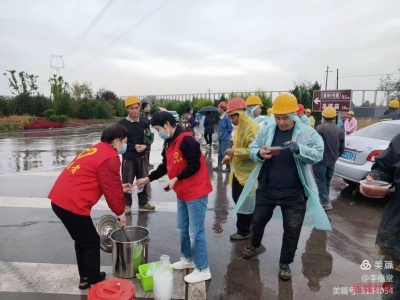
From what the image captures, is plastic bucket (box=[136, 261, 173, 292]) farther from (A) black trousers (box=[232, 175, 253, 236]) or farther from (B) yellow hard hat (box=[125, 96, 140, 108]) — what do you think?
(B) yellow hard hat (box=[125, 96, 140, 108])

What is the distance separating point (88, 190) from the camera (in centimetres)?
272

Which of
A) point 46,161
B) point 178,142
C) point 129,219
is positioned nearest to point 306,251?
point 178,142

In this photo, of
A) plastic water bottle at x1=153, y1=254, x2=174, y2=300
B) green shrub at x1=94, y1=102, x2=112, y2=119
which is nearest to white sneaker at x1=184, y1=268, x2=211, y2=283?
plastic water bottle at x1=153, y1=254, x2=174, y2=300

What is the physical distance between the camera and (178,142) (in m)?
2.95

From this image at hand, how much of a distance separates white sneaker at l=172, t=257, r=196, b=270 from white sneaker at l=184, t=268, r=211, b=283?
0.60 feet

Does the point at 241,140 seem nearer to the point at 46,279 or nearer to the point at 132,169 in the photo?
the point at 132,169

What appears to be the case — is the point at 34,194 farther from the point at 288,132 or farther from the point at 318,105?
the point at 318,105

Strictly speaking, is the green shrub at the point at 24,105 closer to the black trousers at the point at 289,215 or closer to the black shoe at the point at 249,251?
the black shoe at the point at 249,251

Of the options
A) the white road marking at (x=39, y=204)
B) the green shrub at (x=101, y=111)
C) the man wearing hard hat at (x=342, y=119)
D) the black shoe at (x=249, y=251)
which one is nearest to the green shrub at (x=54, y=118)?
the green shrub at (x=101, y=111)

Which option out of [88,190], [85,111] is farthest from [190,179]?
[85,111]

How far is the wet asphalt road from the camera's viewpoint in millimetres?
3043

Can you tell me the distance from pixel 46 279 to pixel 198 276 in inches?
63.7

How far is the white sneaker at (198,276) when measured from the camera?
3.06 metres

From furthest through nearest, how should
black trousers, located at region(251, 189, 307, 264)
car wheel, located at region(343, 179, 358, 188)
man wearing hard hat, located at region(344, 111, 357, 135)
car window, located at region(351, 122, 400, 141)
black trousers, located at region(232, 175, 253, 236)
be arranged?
man wearing hard hat, located at region(344, 111, 357, 135) → car wheel, located at region(343, 179, 358, 188) → car window, located at region(351, 122, 400, 141) → black trousers, located at region(232, 175, 253, 236) → black trousers, located at region(251, 189, 307, 264)
